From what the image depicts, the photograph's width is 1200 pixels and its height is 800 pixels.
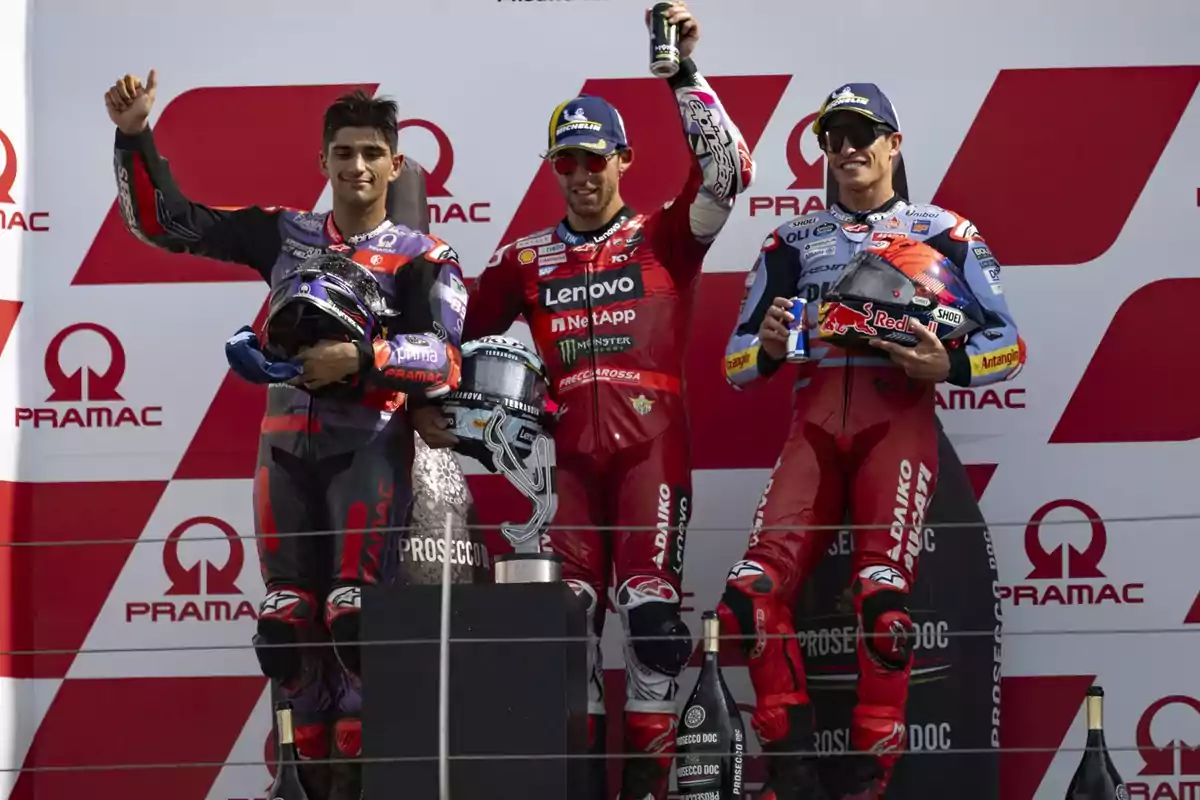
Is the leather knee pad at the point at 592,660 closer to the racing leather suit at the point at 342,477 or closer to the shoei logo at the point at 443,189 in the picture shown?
the racing leather suit at the point at 342,477

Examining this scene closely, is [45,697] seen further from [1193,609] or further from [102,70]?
[1193,609]

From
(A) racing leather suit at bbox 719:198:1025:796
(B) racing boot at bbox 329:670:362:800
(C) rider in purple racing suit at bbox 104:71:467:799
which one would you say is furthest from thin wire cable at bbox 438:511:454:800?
(A) racing leather suit at bbox 719:198:1025:796

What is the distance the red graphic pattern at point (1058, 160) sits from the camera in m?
4.90

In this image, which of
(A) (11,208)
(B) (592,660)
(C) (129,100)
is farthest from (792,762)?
(A) (11,208)

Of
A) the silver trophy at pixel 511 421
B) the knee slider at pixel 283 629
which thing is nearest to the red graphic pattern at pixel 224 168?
the silver trophy at pixel 511 421

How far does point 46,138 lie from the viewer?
5.07 metres

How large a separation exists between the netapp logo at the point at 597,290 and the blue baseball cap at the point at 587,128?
0.85 ft

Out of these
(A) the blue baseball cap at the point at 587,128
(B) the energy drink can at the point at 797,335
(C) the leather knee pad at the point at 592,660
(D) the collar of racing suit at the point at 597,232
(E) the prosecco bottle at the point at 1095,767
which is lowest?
(E) the prosecco bottle at the point at 1095,767

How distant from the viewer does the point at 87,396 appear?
499 cm

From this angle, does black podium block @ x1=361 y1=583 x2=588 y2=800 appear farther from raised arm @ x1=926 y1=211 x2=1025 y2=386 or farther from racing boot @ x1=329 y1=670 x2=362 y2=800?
raised arm @ x1=926 y1=211 x2=1025 y2=386

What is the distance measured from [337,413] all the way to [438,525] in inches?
13.6

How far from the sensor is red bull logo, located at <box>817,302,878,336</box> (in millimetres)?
3986

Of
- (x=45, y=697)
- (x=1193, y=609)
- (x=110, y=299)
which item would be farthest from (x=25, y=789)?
(x=1193, y=609)

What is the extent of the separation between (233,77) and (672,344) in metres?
1.50
